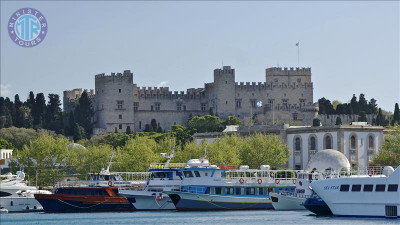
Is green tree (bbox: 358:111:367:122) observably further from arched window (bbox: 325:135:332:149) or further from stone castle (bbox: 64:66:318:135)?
arched window (bbox: 325:135:332:149)

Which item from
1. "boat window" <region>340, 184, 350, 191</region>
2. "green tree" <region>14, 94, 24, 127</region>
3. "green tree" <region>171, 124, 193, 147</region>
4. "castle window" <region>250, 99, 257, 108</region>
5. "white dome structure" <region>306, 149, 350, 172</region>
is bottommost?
"boat window" <region>340, 184, 350, 191</region>

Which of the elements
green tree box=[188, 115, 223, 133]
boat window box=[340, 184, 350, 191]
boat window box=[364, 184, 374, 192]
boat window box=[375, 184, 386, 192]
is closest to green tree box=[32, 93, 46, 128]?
green tree box=[188, 115, 223, 133]

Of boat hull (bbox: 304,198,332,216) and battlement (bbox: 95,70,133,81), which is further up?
battlement (bbox: 95,70,133,81)

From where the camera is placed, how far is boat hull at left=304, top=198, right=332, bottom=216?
283 feet

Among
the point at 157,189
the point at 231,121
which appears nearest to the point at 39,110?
the point at 231,121

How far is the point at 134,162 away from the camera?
124m

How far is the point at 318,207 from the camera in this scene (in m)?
86.8

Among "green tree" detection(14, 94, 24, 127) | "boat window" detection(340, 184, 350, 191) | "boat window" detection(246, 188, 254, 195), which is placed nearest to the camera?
"boat window" detection(340, 184, 350, 191)

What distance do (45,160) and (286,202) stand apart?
37.7 m

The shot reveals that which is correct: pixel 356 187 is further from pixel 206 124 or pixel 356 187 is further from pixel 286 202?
pixel 206 124

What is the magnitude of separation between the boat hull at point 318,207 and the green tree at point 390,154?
110 ft

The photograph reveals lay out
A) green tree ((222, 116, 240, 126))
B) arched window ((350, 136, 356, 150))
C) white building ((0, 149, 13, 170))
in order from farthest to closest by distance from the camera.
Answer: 1. green tree ((222, 116, 240, 126))
2. white building ((0, 149, 13, 170))
3. arched window ((350, 136, 356, 150))

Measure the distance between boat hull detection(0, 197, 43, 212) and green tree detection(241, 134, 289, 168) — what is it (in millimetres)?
26996

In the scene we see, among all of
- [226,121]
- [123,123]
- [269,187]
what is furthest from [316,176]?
[123,123]
